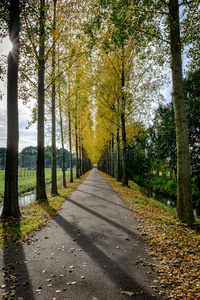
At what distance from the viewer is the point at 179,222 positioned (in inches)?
252

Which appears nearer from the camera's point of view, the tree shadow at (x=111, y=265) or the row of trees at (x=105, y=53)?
the tree shadow at (x=111, y=265)

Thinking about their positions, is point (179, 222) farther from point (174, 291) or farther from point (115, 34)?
point (115, 34)

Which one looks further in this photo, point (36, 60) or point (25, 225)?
point (36, 60)

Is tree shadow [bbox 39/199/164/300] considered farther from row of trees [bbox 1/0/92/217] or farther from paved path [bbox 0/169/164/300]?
row of trees [bbox 1/0/92/217]

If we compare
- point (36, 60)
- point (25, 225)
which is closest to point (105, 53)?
point (36, 60)

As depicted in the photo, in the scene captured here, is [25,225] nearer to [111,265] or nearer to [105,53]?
[111,265]

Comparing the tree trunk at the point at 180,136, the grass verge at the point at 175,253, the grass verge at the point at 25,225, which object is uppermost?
the tree trunk at the point at 180,136

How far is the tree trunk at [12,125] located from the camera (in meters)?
6.70

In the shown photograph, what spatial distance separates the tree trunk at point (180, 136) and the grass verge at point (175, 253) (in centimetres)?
63

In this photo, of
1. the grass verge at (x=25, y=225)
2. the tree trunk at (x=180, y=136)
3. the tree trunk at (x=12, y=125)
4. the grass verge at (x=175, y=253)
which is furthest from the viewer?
the tree trunk at (x=12, y=125)

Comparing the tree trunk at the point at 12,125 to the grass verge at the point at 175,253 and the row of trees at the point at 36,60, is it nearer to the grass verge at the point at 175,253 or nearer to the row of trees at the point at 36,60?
the row of trees at the point at 36,60

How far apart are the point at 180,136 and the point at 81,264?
5.26 meters

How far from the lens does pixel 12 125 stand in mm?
6871

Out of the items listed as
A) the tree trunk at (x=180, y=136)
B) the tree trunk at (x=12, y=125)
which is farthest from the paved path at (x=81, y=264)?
the tree trunk at (x=180, y=136)
